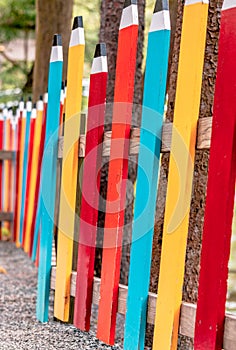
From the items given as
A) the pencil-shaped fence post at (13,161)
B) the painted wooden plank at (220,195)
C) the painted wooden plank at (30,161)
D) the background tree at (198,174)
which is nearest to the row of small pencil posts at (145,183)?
the painted wooden plank at (220,195)

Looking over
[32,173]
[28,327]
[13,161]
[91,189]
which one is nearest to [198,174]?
[91,189]

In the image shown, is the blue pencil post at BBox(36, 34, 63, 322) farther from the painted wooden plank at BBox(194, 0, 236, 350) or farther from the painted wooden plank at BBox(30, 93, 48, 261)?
the painted wooden plank at BBox(194, 0, 236, 350)

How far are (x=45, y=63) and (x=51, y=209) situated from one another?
12.4ft

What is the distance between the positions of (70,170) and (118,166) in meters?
0.52

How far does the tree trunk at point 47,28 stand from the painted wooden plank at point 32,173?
142cm

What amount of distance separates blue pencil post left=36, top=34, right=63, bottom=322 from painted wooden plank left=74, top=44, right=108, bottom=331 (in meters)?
0.42

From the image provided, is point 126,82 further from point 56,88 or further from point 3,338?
point 3,338

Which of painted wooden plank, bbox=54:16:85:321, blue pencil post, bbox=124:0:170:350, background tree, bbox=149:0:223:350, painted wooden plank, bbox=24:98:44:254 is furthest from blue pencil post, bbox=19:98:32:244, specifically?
blue pencil post, bbox=124:0:170:350

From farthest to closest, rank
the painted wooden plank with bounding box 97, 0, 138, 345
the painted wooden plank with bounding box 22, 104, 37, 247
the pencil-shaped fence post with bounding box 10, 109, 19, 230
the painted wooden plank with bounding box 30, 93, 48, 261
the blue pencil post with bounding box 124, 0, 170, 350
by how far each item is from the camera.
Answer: the pencil-shaped fence post with bounding box 10, 109, 19, 230 → the painted wooden plank with bounding box 22, 104, 37, 247 → the painted wooden plank with bounding box 30, 93, 48, 261 → the painted wooden plank with bounding box 97, 0, 138, 345 → the blue pencil post with bounding box 124, 0, 170, 350

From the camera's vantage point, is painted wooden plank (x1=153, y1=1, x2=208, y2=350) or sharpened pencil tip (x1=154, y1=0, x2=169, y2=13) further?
sharpened pencil tip (x1=154, y1=0, x2=169, y2=13)

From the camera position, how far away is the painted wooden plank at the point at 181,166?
236cm

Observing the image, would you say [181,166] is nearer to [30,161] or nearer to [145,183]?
[145,183]

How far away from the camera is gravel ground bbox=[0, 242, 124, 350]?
3033mm

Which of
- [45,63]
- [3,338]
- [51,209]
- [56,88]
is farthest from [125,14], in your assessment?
[45,63]
